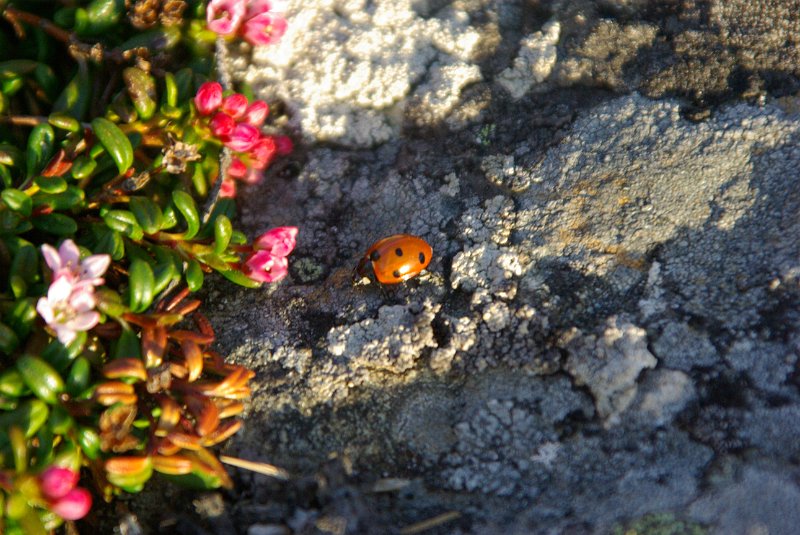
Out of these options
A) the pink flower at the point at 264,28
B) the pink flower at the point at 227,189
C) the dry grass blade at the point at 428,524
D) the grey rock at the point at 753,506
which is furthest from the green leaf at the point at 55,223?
the grey rock at the point at 753,506

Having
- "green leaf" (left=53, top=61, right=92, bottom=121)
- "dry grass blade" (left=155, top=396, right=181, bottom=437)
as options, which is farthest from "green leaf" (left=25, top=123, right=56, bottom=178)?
"dry grass blade" (left=155, top=396, right=181, bottom=437)

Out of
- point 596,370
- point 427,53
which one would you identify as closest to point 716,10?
point 427,53

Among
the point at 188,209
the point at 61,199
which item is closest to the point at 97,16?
the point at 61,199

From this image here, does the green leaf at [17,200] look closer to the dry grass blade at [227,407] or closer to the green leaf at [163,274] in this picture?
the green leaf at [163,274]

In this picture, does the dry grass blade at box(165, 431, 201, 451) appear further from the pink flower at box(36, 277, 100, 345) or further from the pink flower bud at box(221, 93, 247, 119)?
the pink flower bud at box(221, 93, 247, 119)

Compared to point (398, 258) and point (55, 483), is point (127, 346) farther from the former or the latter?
point (398, 258)
